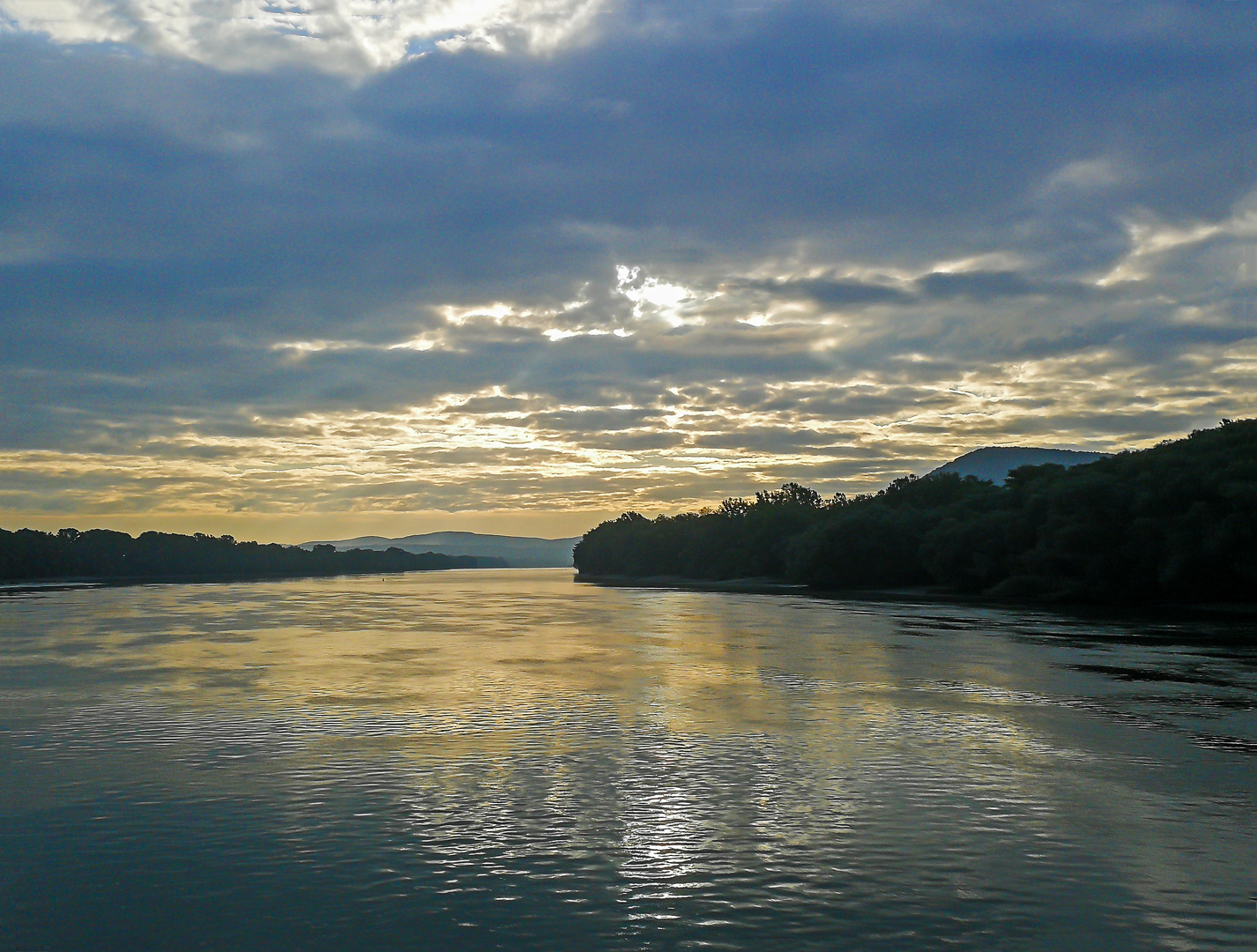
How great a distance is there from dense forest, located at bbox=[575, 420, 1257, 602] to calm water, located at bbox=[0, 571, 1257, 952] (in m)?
34.0

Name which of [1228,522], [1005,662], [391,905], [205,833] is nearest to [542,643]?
[1005,662]

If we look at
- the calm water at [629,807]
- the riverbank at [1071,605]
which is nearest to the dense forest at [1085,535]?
the riverbank at [1071,605]

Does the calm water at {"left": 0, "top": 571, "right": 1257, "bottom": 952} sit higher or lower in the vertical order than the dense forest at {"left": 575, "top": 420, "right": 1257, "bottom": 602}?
lower

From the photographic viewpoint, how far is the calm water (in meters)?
10.9

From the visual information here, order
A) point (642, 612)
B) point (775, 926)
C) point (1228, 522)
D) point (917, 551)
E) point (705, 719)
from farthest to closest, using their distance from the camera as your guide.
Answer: point (917, 551) → point (642, 612) → point (1228, 522) → point (705, 719) → point (775, 926)

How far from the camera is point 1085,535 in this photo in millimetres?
72438

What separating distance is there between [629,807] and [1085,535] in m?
65.8

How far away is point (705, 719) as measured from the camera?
23.9m

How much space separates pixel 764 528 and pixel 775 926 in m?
146

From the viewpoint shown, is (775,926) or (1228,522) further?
(1228,522)

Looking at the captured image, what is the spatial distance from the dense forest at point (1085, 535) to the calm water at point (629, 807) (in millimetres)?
33989

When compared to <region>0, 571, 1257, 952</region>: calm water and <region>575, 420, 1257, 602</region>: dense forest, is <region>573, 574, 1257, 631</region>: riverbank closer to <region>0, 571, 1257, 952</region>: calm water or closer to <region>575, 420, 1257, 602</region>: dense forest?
<region>575, 420, 1257, 602</region>: dense forest

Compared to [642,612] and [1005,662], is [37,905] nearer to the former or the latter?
[1005,662]

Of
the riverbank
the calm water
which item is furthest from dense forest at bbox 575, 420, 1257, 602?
the calm water
